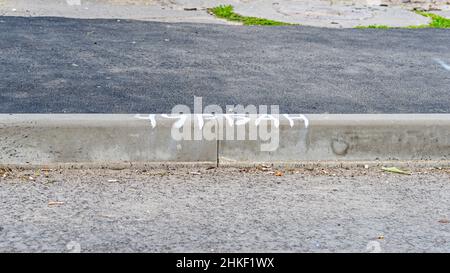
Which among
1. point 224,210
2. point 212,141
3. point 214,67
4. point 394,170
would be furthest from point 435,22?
point 224,210

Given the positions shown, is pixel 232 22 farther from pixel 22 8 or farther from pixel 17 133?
pixel 17 133

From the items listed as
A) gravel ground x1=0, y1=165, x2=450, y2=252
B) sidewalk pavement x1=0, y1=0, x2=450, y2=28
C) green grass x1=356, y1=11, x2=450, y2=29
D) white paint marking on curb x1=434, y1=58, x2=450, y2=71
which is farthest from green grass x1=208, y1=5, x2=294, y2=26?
gravel ground x1=0, y1=165, x2=450, y2=252

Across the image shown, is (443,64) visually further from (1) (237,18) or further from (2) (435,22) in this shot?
(1) (237,18)

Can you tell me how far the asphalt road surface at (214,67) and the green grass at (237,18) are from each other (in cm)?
46

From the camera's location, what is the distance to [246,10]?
1262cm

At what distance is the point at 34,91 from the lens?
24.6 ft

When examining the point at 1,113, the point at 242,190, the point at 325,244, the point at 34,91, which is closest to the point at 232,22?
the point at 34,91

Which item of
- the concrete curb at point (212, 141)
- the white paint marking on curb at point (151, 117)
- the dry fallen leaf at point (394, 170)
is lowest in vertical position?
the dry fallen leaf at point (394, 170)

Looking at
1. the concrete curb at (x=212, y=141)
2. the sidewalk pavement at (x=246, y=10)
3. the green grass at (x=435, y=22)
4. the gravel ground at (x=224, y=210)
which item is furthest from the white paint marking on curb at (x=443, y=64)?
the gravel ground at (x=224, y=210)

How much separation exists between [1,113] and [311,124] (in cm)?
246

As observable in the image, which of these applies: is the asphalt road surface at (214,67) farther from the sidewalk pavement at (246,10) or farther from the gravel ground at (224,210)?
the gravel ground at (224,210)

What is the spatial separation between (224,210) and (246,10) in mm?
7815

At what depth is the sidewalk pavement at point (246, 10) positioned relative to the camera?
1184 centimetres

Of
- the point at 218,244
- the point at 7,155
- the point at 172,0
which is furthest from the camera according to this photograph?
the point at 172,0
